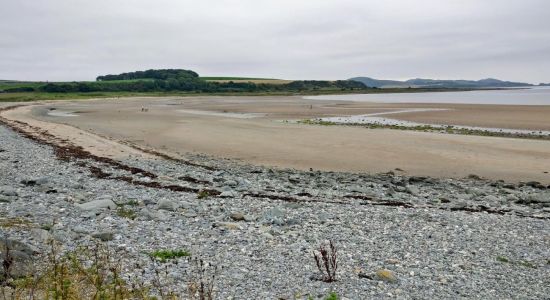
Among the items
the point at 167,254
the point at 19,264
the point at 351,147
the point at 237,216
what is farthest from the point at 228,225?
the point at 351,147

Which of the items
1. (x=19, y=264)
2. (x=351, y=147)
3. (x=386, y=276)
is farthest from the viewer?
(x=351, y=147)

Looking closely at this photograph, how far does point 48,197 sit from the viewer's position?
1326 cm

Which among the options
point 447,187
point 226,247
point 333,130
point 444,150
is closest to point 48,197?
point 226,247

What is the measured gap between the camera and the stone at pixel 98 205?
476 inches

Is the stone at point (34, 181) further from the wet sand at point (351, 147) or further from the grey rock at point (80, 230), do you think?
the wet sand at point (351, 147)

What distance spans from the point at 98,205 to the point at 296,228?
17.4 feet

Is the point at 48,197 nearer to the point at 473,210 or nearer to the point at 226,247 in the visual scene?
the point at 226,247

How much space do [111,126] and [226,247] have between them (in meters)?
35.9

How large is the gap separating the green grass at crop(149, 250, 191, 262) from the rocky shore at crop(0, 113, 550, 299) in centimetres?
16

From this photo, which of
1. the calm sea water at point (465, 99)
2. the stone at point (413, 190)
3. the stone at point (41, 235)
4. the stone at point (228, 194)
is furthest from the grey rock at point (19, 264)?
the calm sea water at point (465, 99)

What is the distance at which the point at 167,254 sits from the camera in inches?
343

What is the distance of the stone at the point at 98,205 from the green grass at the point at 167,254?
4.09m

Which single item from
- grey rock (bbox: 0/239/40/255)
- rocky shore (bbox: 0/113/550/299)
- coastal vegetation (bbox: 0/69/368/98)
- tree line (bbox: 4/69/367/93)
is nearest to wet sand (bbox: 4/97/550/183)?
rocky shore (bbox: 0/113/550/299)

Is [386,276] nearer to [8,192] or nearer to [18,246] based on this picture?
[18,246]
